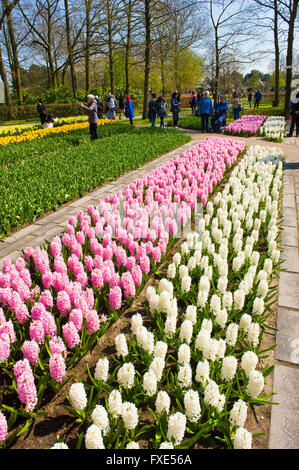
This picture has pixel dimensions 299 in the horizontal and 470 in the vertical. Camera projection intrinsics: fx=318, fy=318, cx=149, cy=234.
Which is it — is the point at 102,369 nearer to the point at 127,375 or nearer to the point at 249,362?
the point at 127,375

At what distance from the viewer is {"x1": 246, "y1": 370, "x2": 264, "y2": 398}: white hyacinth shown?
2043 mm

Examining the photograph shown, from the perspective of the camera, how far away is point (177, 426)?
176cm

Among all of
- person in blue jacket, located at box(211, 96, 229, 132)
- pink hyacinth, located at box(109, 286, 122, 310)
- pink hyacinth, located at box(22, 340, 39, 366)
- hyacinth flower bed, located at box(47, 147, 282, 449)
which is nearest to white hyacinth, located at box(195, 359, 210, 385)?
hyacinth flower bed, located at box(47, 147, 282, 449)

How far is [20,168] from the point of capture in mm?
8547

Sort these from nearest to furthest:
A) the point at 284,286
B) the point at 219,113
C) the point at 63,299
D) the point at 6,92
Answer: the point at 63,299 → the point at 284,286 → the point at 219,113 → the point at 6,92

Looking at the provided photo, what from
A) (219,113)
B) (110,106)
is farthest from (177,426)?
(110,106)

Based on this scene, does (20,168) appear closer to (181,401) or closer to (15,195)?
(15,195)

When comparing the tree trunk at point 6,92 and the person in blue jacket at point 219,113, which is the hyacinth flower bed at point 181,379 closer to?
the person in blue jacket at point 219,113

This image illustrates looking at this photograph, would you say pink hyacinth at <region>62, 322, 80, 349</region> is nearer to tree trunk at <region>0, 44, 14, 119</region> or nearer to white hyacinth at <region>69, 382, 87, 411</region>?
white hyacinth at <region>69, 382, 87, 411</region>

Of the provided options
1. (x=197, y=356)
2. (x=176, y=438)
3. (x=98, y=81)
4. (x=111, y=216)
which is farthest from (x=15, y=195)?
(x=98, y=81)

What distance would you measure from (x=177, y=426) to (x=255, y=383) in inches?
24.1

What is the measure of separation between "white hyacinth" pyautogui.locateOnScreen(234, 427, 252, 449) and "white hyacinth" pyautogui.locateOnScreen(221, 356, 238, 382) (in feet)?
1.42

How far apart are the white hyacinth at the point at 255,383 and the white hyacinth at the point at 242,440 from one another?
371mm

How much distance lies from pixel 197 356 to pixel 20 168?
7.72 meters
